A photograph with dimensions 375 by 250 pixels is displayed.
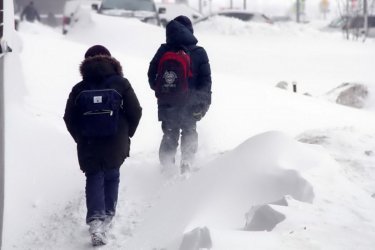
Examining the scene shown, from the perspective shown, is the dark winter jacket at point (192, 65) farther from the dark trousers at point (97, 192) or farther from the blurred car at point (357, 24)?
the blurred car at point (357, 24)

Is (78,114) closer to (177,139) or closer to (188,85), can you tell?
(188,85)

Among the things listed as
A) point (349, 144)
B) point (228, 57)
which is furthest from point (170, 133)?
point (228, 57)

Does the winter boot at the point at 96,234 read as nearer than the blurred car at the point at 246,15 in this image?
Yes

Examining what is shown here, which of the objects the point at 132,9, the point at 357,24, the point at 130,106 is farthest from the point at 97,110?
the point at 357,24

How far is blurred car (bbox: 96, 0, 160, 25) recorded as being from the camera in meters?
19.3

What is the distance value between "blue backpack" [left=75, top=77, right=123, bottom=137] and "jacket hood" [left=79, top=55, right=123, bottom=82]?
5.0 inches

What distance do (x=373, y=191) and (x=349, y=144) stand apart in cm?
142

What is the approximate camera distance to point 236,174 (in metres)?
4.64

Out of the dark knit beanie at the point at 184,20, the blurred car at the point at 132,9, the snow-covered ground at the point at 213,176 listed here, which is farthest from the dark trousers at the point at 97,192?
the blurred car at the point at 132,9

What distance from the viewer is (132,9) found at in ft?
65.2

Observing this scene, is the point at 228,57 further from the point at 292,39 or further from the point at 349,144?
the point at 349,144

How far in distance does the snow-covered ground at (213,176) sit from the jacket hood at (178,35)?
1.05 meters

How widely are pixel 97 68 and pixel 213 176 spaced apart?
1406 mm

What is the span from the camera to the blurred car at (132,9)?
19266mm
